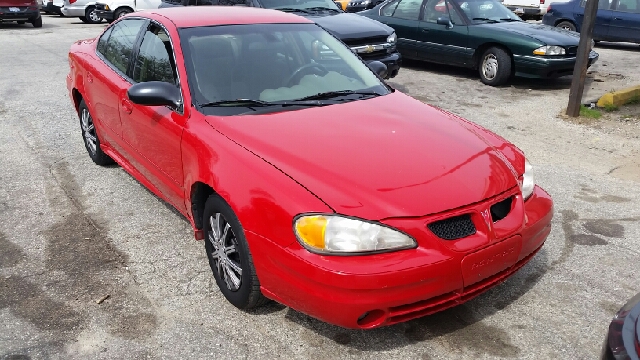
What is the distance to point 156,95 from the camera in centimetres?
373

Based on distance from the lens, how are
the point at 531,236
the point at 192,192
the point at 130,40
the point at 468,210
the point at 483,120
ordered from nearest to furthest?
the point at 468,210 < the point at 531,236 < the point at 192,192 < the point at 130,40 < the point at 483,120

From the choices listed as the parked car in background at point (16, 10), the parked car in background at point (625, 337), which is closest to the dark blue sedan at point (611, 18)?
the parked car in background at point (625, 337)

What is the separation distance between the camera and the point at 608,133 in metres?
7.26

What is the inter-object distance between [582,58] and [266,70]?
5.34 metres

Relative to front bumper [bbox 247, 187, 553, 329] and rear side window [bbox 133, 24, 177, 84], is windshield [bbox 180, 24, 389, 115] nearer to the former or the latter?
rear side window [bbox 133, 24, 177, 84]

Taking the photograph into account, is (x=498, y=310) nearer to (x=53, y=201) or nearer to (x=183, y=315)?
(x=183, y=315)

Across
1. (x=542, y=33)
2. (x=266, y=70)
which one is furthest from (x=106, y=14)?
(x=266, y=70)

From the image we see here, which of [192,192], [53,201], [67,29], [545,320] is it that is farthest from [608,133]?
[67,29]

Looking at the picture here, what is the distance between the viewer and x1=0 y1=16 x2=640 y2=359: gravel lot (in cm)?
313

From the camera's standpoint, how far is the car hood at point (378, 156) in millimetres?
2922

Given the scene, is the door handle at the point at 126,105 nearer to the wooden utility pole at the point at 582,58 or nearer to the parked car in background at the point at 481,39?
the wooden utility pole at the point at 582,58

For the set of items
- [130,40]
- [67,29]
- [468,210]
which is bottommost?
[67,29]

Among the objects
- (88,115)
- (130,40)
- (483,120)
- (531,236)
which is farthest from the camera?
(483,120)

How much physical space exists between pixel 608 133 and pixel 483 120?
1.47 metres
